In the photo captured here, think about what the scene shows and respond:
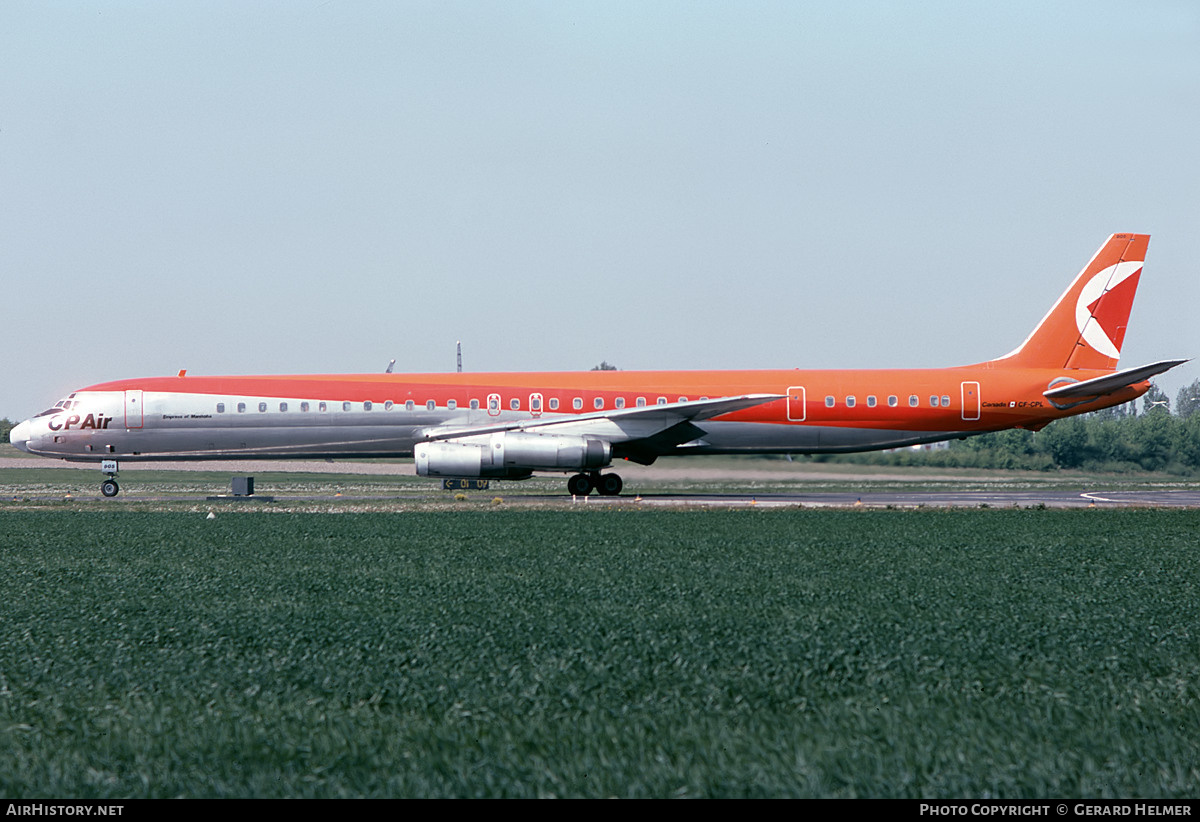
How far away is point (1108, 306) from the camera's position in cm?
3375

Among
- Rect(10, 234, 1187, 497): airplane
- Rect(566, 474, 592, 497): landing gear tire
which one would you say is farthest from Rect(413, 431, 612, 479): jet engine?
Rect(566, 474, 592, 497): landing gear tire

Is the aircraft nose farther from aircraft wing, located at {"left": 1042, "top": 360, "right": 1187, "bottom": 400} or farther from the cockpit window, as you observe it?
aircraft wing, located at {"left": 1042, "top": 360, "right": 1187, "bottom": 400}

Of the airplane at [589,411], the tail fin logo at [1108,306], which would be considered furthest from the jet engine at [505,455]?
the tail fin logo at [1108,306]

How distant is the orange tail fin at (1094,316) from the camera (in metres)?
33.1

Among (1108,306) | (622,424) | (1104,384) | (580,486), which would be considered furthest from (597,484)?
(1108,306)

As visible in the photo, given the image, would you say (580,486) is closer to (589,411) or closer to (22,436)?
(589,411)

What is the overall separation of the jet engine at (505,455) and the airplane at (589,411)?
56cm

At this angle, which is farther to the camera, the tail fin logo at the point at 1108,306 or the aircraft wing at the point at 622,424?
the tail fin logo at the point at 1108,306

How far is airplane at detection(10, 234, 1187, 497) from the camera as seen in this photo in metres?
31.7

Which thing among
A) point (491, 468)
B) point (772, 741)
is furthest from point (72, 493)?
point (772, 741)

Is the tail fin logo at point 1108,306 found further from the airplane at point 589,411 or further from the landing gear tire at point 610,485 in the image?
the landing gear tire at point 610,485

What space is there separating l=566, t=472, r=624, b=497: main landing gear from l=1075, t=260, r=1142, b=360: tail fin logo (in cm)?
1452

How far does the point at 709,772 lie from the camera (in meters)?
5.19

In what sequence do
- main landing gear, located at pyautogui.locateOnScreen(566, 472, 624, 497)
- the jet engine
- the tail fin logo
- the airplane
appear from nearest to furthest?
the jet engine, the airplane, main landing gear, located at pyautogui.locateOnScreen(566, 472, 624, 497), the tail fin logo
